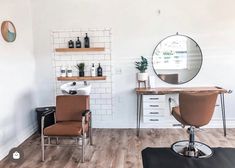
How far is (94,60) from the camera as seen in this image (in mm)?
4613

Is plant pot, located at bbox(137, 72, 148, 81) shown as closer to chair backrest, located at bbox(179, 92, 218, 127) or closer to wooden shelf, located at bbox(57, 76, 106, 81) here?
wooden shelf, located at bbox(57, 76, 106, 81)

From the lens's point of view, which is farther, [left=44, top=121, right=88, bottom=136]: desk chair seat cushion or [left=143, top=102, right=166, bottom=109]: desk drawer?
[left=143, top=102, right=166, bottom=109]: desk drawer

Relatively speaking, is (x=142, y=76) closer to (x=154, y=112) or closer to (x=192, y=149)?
(x=154, y=112)

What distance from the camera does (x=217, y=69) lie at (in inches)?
177

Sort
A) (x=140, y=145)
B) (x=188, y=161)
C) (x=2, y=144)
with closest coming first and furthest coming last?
(x=188, y=161) → (x=2, y=144) → (x=140, y=145)

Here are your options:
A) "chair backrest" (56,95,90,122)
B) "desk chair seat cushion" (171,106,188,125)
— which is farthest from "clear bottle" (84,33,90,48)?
"desk chair seat cushion" (171,106,188,125)

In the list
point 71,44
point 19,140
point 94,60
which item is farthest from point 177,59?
point 19,140

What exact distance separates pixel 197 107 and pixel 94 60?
2.20m

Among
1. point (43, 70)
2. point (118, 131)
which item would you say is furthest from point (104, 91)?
point (43, 70)

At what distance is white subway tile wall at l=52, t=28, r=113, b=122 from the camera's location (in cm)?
455

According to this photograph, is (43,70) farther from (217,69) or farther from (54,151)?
(217,69)

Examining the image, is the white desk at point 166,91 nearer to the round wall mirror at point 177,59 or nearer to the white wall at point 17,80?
the round wall mirror at point 177,59

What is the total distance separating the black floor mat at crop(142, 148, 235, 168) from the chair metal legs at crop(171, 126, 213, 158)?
0.26 ft

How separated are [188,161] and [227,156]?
53 centimetres
